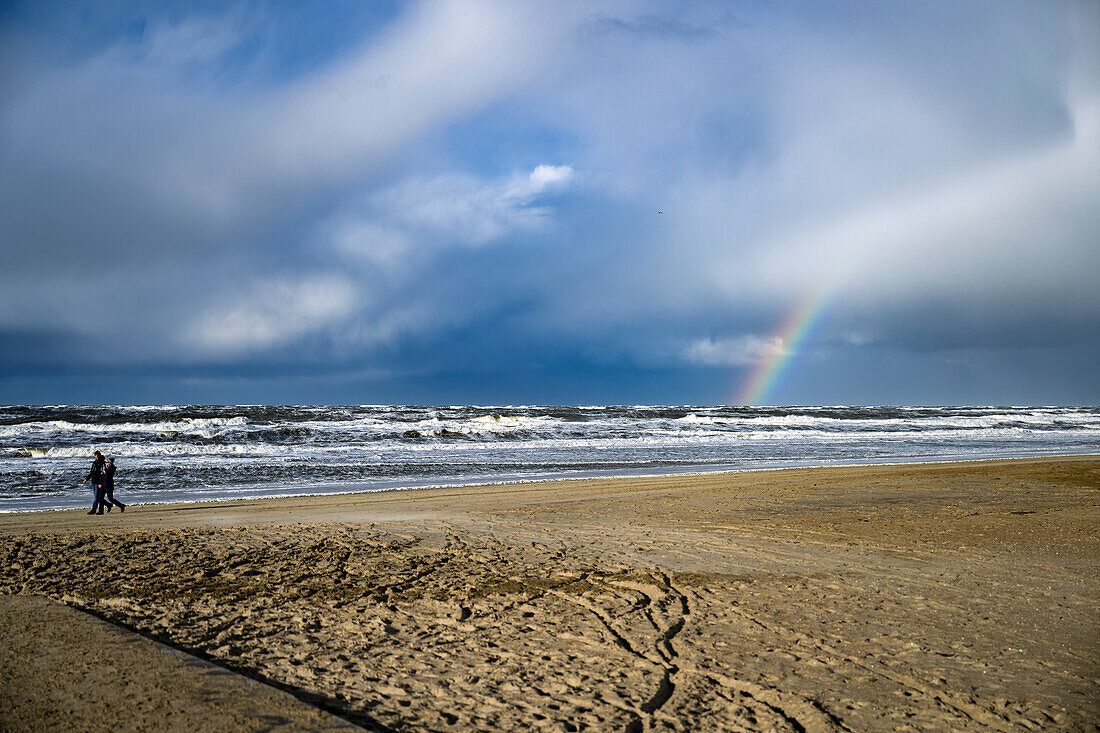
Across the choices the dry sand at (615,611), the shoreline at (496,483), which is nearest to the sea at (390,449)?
the shoreline at (496,483)

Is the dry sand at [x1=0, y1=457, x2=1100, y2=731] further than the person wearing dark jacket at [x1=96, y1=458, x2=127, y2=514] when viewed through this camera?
No

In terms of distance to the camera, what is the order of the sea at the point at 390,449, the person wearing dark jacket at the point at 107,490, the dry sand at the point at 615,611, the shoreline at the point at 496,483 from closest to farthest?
the dry sand at the point at 615,611 < the person wearing dark jacket at the point at 107,490 < the shoreline at the point at 496,483 < the sea at the point at 390,449

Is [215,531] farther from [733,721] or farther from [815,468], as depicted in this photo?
[815,468]

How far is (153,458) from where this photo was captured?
27.0 m

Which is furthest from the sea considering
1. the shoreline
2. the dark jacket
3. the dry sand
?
the dry sand

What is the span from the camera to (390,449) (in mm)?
→ 32312

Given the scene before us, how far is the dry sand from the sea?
27.0ft

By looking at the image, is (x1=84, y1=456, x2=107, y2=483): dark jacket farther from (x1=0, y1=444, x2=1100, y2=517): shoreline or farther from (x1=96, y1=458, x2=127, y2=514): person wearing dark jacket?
(x1=0, y1=444, x2=1100, y2=517): shoreline

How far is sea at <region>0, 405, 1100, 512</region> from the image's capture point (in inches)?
814

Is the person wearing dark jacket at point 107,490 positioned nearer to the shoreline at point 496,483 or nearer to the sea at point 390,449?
the shoreline at point 496,483

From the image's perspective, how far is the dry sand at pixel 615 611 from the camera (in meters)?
4.36

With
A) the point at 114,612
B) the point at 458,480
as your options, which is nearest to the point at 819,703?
the point at 114,612

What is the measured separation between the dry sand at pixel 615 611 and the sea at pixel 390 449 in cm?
824

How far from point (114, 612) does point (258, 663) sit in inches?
90.0
